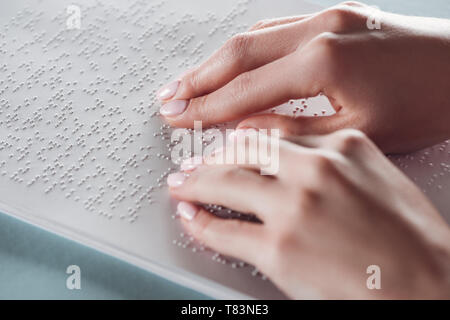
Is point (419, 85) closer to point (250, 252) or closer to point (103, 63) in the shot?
point (250, 252)

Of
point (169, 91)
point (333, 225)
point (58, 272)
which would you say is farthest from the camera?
point (169, 91)

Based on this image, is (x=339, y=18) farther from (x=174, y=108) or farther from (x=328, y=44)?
(x=174, y=108)

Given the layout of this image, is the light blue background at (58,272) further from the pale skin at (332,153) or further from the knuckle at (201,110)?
the knuckle at (201,110)

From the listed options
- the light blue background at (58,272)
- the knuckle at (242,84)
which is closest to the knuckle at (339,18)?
the knuckle at (242,84)

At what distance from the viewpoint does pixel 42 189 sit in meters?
0.59

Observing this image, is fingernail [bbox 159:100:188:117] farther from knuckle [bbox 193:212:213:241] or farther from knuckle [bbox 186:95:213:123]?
knuckle [bbox 193:212:213:241]

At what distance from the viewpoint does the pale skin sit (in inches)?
17.8

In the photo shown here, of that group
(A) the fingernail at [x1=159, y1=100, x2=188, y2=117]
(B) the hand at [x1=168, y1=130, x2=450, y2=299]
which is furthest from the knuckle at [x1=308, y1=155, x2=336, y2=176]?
(A) the fingernail at [x1=159, y1=100, x2=188, y2=117]

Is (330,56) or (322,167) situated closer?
(322,167)

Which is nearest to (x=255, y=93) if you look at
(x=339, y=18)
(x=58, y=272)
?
(x=339, y=18)

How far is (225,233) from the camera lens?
20.0 inches

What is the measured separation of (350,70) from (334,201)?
17 centimetres

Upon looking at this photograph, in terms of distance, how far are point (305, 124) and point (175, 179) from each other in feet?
0.47

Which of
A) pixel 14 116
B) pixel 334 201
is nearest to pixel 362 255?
pixel 334 201
